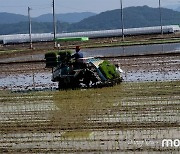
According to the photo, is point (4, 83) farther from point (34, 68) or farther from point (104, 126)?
point (104, 126)

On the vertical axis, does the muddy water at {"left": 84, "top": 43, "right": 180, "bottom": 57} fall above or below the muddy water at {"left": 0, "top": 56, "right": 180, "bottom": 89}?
above

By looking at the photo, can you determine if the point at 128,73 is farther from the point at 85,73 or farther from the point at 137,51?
the point at 137,51

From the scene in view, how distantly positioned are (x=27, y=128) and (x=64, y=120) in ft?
2.86

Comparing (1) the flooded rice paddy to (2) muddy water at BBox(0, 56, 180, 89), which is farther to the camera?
(2) muddy water at BBox(0, 56, 180, 89)

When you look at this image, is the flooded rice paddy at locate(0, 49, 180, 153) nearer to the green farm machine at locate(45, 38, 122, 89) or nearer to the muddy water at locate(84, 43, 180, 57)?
the green farm machine at locate(45, 38, 122, 89)

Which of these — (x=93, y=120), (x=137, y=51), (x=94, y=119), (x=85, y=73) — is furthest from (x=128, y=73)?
(x=137, y=51)

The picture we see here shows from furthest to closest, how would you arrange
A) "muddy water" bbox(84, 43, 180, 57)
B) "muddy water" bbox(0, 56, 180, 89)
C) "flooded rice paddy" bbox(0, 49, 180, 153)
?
"muddy water" bbox(84, 43, 180, 57)
"muddy water" bbox(0, 56, 180, 89)
"flooded rice paddy" bbox(0, 49, 180, 153)

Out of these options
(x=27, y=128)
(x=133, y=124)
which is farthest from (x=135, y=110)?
(x=27, y=128)

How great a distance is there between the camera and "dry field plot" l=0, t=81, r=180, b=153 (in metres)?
7.89

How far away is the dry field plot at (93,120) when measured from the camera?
7.89 meters

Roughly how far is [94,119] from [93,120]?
11 cm

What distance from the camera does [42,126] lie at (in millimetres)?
9672

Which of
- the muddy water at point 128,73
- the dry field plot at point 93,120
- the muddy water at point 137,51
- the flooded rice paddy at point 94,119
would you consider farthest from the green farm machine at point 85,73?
the muddy water at point 137,51

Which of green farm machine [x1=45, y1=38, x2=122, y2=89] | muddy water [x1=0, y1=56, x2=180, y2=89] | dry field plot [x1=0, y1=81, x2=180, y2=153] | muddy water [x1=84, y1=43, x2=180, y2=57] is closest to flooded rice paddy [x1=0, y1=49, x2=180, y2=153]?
dry field plot [x1=0, y1=81, x2=180, y2=153]
